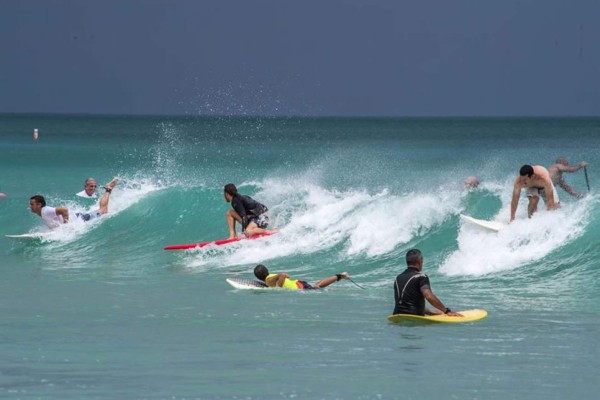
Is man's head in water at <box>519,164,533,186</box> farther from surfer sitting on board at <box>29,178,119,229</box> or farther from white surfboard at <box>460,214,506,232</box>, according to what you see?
surfer sitting on board at <box>29,178,119,229</box>

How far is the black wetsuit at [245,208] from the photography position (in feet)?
67.4

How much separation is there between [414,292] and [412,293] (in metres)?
0.02

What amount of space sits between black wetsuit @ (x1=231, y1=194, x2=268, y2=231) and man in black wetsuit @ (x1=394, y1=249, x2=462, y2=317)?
7572 millimetres

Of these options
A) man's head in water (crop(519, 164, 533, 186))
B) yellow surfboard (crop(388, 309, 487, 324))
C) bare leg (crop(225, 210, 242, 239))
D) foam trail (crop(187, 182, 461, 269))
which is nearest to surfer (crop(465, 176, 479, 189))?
foam trail (crop(187, 182, 461, 269))

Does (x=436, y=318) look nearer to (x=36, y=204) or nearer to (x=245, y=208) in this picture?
(x=245, y=208)

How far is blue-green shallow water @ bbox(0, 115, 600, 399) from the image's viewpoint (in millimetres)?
10656

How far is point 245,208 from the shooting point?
20.6m

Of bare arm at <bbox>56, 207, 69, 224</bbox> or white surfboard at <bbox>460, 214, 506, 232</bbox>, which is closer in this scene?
white surfboard at <bbox>460, 214, 506, 232</bbox>

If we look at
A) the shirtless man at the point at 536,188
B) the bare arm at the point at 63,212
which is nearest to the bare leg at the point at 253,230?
the bare arm at the point at 63,212

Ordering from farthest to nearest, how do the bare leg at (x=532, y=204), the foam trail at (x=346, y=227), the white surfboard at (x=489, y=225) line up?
the foam trail at (x=346, y=227) → the white surfboard at (x=489, y=225) → the bare leg at (x=532, y=204)

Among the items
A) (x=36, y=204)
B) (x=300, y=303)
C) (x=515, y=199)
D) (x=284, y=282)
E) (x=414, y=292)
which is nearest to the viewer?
(x=414, y=292)

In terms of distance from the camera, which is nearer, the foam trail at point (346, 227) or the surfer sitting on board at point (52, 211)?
the foam trail at point (346, 227)

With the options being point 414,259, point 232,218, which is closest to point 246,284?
point 414,259

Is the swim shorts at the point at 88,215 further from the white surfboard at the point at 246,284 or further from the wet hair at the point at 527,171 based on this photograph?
the wet hair at the point at 527,171
